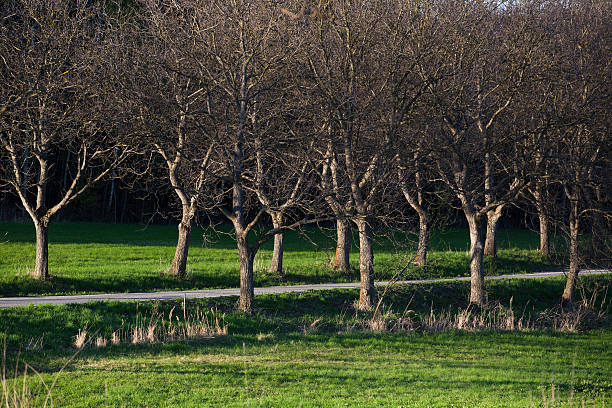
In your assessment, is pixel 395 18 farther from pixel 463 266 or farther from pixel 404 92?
pixel 463 266

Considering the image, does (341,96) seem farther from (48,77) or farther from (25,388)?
(25,388)

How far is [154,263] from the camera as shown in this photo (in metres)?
27.6

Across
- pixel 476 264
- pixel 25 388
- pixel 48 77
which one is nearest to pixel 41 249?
pixel 48 77

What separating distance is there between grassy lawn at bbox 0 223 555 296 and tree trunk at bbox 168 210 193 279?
373mm

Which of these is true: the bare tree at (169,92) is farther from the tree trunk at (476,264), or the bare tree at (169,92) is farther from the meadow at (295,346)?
the tree trunk at (476,264)

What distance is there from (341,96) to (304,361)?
24.9ft

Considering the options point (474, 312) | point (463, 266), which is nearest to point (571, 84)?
point (474, 312)

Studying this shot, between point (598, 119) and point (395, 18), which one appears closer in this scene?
point (395, 18)

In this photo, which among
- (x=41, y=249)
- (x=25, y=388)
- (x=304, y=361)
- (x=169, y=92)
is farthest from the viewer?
(x=41, y=249)

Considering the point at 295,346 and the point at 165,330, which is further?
the point at 165,330

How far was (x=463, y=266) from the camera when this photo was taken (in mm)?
28766

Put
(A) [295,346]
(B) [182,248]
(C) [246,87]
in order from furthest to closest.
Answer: (B) [182,248]
(C) [246,87]
(A) [295,346]

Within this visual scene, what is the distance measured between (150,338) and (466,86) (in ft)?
36.0

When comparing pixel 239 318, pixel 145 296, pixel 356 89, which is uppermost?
pixel 356 89
